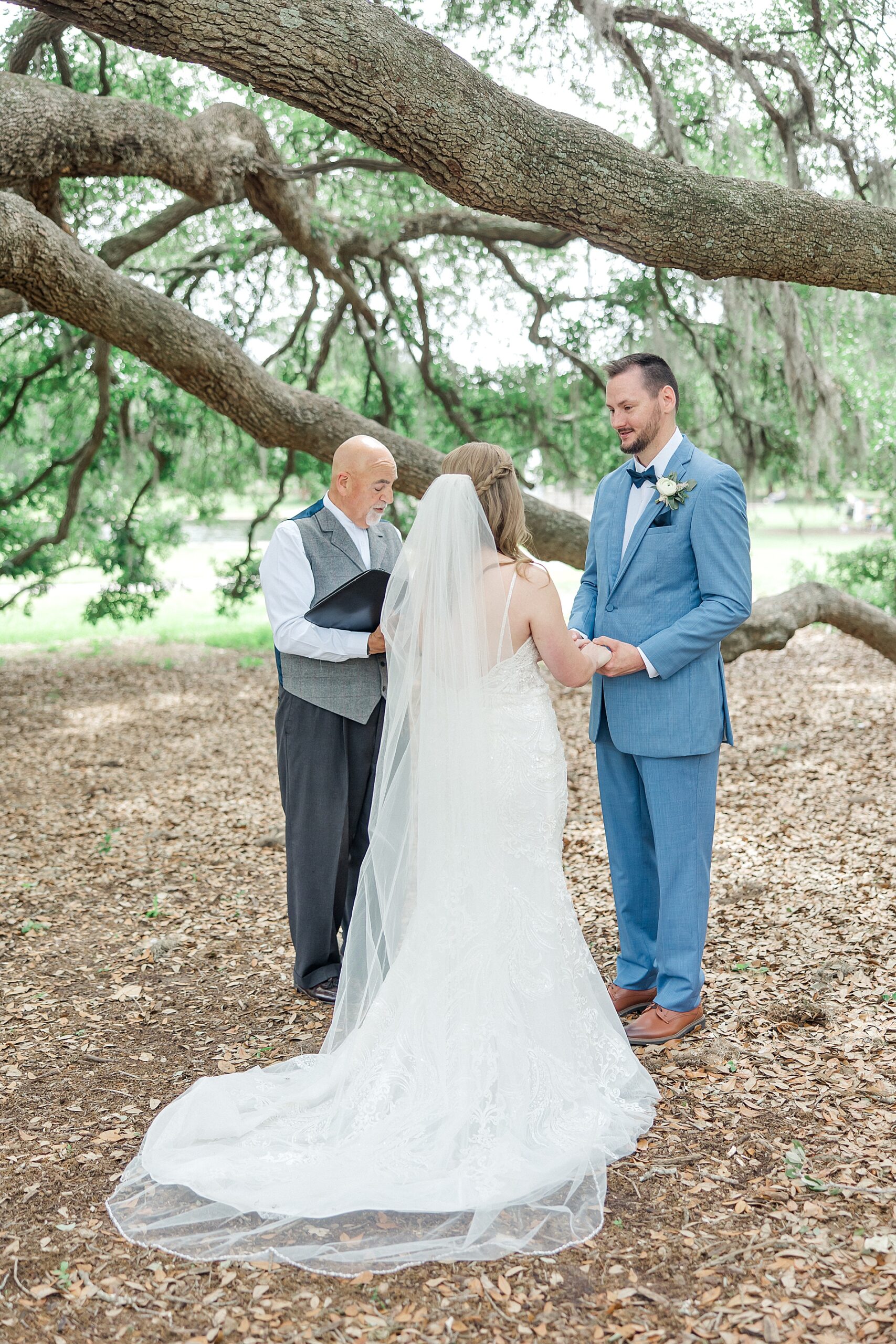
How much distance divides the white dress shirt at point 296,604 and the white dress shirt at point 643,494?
1008 millimetres

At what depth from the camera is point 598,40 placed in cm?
671

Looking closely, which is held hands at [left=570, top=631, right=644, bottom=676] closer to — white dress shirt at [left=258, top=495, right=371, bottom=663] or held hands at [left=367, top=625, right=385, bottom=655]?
held hands at [left=367, top=625, right=385, bottom=655]

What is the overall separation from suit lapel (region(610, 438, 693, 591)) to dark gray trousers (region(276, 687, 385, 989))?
1113 mm

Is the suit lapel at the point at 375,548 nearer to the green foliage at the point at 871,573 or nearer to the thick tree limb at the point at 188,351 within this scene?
the thick tree limb at the point at 188,351

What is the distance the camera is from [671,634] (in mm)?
3654

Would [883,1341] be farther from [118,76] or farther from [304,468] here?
[304,468]

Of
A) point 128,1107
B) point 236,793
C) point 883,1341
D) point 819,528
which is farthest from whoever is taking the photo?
point 819,528

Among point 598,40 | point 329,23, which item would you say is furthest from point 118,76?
point 329,23

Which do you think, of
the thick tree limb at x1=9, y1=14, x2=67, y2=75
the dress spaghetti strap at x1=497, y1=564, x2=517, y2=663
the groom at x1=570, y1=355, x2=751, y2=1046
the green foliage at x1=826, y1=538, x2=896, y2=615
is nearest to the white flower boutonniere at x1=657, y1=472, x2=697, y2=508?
the groom at x1=570, y1=355, x2=751, y2=1046

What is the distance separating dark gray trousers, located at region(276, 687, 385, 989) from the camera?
4.17 meters

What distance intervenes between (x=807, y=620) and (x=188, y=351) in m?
4.35

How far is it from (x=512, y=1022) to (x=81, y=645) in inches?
546

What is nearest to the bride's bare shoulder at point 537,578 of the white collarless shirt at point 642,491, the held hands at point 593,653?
the held hands at point 593,653

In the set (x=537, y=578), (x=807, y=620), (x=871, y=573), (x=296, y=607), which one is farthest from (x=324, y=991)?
(x=871, y=573)
